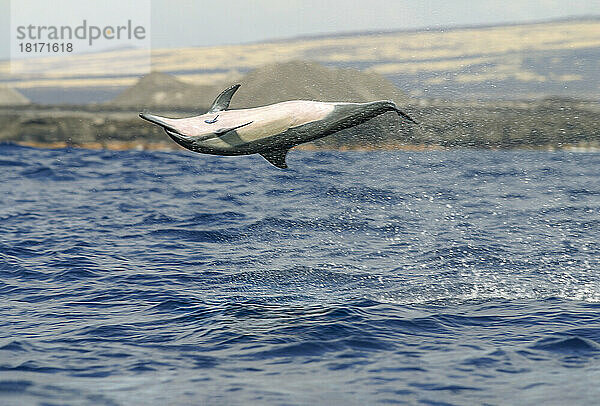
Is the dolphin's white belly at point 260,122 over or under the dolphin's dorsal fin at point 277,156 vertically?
over

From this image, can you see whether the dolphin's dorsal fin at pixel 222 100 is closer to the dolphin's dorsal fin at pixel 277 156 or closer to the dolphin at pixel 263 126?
the dolphin at pixel 263 126

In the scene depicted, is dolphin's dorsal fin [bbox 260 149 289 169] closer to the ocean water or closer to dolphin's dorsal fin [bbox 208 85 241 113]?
dolphin's dorsal fin [bbox 208 85 241 113]

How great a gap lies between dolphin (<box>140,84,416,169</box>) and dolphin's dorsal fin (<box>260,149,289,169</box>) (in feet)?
1.79

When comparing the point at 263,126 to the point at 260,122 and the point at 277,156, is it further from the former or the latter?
the point at 277,156

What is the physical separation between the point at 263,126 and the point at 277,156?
92cm

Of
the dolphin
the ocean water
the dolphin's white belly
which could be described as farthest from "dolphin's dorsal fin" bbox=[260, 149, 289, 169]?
the ocean water

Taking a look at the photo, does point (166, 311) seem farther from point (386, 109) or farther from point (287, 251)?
point (386, 109)

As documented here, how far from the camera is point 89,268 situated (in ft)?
62.6

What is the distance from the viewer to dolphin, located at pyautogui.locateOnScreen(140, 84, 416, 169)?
8.30 meters

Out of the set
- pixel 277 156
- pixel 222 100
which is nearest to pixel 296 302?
pixel 277 156

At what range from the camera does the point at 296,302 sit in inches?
604

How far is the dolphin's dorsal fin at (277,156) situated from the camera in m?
9.13

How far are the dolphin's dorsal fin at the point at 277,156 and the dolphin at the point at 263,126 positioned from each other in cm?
55

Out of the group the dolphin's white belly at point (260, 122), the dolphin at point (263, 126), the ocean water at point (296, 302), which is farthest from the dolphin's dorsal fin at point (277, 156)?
the ocean water at point (296, 302)
